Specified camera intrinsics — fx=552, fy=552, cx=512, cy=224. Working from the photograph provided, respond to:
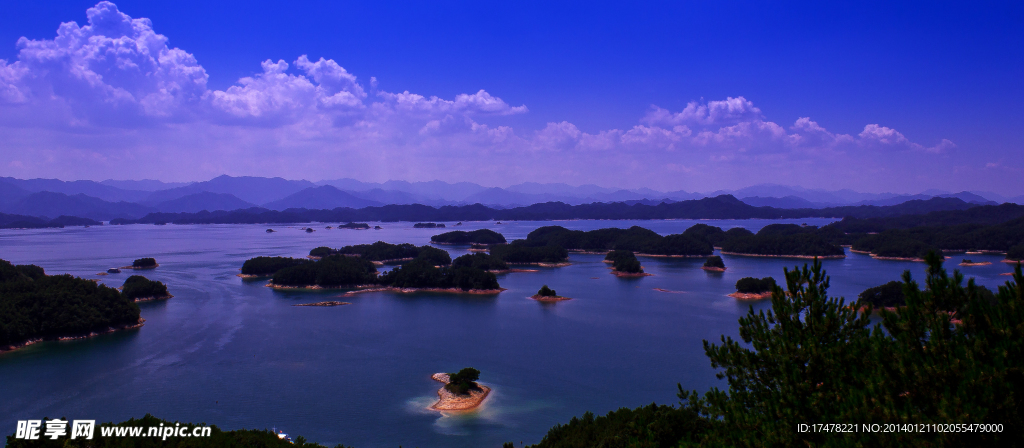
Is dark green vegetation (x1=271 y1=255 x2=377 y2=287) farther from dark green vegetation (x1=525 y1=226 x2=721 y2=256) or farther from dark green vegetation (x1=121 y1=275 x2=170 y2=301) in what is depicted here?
dark green vegetation (x1=525 y1=226 x2=721 y2=256)

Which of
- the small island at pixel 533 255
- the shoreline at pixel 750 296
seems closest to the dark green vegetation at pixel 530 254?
the small island at pixel 533 255

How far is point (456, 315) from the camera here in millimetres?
32594

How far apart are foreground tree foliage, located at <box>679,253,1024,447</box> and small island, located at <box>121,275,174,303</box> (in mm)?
37865

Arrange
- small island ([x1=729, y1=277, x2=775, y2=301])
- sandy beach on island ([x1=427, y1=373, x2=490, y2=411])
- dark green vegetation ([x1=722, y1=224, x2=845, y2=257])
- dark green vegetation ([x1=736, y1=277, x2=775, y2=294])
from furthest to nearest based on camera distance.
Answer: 1. dark green vegetation ([x1=722, y1=224, x2=845, y2=257])
2. dark green vegetation ([x1=736, y1=277, x2=775, y2=294])
3. small island ([x1=729, y1=277, x2=775, y2=301])
4. sandy beach on island ([x1=427, y1=373, x2=490, y2=411])

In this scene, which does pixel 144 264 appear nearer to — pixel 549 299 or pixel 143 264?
pixel 143 264

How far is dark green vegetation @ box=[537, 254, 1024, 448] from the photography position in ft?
14.7

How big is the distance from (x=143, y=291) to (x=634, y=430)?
36.5m

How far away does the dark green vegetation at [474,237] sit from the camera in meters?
80.8

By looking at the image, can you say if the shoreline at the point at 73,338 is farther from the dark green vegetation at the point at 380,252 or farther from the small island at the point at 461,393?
the dark green vegetation at the point at 380,252

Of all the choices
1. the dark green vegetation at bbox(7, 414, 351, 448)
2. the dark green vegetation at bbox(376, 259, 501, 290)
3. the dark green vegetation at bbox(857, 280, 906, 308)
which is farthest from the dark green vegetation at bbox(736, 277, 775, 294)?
the dark green vegetation at bbox(7, 414, 351, 448)

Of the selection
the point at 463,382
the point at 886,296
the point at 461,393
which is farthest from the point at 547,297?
the point at 461,393

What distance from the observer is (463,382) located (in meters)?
17.6

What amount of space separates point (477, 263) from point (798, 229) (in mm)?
54135

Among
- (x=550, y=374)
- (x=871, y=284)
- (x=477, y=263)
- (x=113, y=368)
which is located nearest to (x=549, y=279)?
(x=477, y=263)
